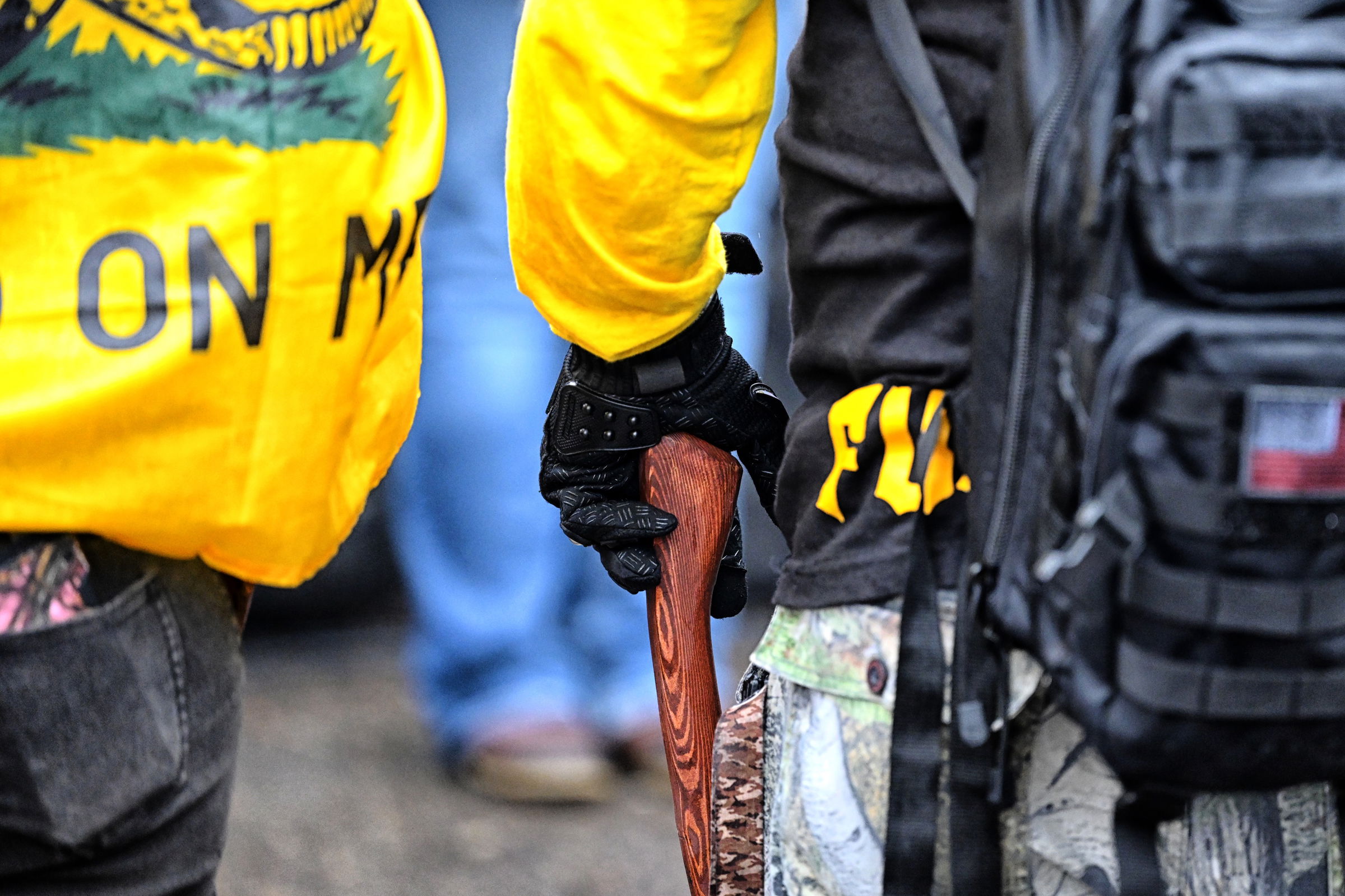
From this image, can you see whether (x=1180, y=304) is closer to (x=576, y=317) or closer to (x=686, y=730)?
(x=576, y=317)

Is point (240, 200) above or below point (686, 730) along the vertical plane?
above

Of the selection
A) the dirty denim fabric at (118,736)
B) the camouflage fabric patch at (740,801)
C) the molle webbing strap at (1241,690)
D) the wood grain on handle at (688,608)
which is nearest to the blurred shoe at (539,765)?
the wood grain on handle at (688,608)

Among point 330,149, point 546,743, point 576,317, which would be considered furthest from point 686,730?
point 546,743

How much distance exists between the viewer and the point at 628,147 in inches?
57.2

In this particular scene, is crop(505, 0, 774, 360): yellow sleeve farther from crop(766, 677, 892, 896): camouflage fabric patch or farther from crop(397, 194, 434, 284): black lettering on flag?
crop(766, 677, 892, 896): camouflage fabric patch

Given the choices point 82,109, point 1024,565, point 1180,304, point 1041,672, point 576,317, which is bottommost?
point 1041,672

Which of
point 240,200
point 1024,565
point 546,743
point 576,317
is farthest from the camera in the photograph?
point 546,743

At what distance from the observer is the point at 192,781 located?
1454 millimetres

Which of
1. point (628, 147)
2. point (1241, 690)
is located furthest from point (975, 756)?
point (628, 147)

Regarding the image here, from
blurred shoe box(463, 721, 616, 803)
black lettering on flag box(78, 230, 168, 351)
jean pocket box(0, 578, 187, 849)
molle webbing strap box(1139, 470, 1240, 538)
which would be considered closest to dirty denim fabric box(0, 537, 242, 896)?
jean pocket box(0, 578, 187, 849)

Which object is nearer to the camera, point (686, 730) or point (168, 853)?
point (168, 853)

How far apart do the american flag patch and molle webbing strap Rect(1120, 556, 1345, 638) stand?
7 centimetres

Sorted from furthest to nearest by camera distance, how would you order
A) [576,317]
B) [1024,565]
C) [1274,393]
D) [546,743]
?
[546,743], [576,317], [1024,565], [1274,393]

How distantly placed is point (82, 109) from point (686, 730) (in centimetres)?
90
